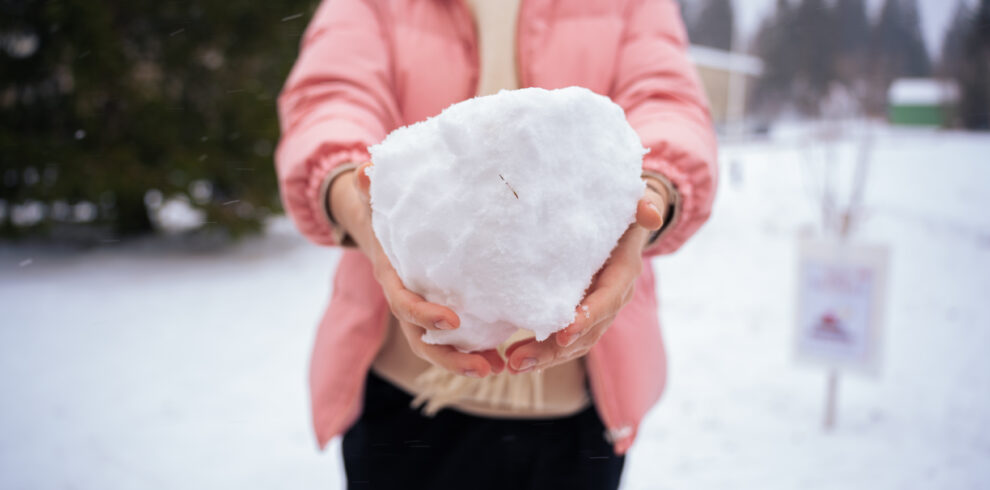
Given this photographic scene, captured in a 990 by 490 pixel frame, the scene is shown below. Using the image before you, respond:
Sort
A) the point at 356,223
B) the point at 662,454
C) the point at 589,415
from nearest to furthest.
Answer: the point at 356,223 < the point at 589,415 < the point at 662,454

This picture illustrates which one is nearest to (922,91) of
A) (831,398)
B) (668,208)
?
(831,398)

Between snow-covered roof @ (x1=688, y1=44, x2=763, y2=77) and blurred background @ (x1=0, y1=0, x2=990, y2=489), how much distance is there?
13 cm

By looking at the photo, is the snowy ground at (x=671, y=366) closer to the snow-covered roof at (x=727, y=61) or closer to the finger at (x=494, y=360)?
the snow-covered roof at (x=727, y=61)

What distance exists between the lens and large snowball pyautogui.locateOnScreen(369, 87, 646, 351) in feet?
2.14

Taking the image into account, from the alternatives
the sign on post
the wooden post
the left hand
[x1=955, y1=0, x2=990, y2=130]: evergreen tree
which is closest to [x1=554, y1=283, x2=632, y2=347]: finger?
the left hand

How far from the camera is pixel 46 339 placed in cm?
360

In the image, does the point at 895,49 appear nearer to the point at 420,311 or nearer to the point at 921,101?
the point at 921,101

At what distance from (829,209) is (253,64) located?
510cm

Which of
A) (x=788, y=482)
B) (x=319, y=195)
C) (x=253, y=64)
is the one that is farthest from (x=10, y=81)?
(x=788, y=482)

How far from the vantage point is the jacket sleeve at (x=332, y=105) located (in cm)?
92

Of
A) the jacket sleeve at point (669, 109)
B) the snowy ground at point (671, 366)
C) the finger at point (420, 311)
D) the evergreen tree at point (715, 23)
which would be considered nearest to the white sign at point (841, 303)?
the snowy ground at point (671, 366)

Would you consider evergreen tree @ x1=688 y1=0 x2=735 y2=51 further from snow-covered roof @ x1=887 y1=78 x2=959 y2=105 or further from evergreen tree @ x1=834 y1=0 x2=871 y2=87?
snow-covered roof @ x1=887 y1=78 x2=959 y2=105

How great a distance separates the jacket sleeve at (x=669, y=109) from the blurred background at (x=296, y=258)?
177 centimetres

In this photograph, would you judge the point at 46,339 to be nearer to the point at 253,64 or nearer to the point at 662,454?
the point at 253,64
